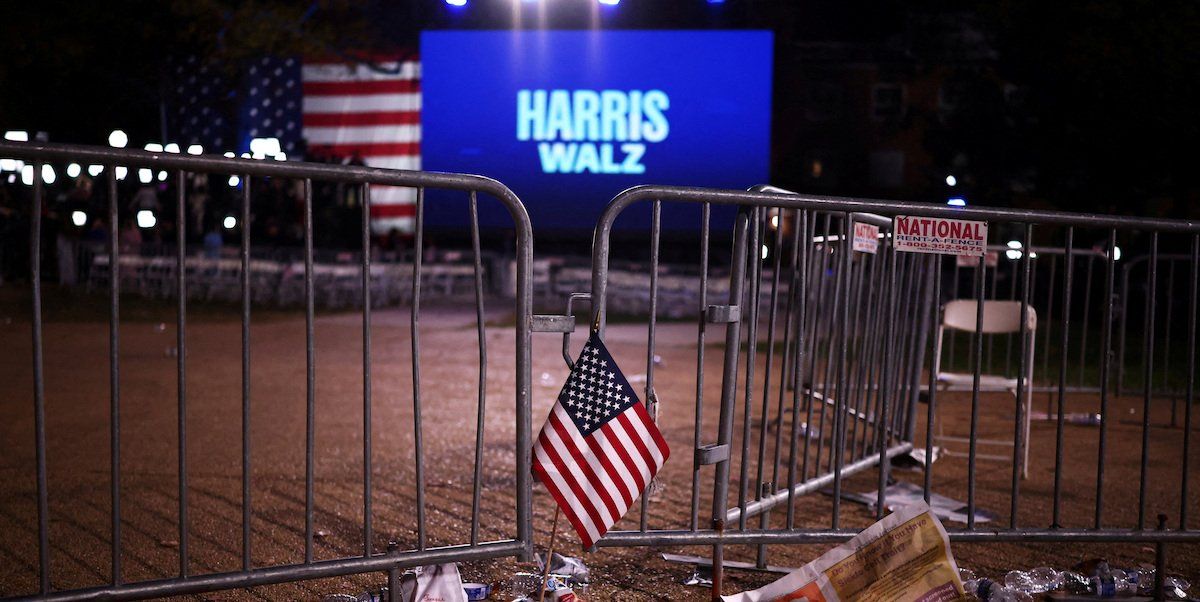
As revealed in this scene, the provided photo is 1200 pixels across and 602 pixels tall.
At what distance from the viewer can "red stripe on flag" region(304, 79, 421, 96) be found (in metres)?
27.6

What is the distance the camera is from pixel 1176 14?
17922 mm

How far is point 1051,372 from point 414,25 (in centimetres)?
2012

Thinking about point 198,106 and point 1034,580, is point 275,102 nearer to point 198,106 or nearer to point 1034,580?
point 198,106

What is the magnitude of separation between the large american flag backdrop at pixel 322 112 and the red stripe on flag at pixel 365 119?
26 millimetres

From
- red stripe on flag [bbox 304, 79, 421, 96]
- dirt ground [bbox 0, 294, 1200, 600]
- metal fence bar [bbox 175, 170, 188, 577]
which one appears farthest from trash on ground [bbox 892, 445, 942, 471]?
red stripe on flag [bbox 304, 79, 421, 96]

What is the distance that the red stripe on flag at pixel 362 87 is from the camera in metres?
27.6

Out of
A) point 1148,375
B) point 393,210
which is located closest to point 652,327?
point 1148,375

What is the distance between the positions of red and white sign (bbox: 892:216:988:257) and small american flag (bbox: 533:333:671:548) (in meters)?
1.58

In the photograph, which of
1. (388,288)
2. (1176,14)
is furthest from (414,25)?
(1176,14)

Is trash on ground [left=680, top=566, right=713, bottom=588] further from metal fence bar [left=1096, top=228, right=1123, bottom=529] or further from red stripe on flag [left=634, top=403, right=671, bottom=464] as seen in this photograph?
metal fence bar [left=1096, top=228, right=1123, bottom=529]

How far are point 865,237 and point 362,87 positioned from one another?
79.5ft

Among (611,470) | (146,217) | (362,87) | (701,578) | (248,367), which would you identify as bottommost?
(701,578)

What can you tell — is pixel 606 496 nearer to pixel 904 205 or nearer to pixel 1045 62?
pixel 904 205

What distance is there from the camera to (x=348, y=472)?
653cm
